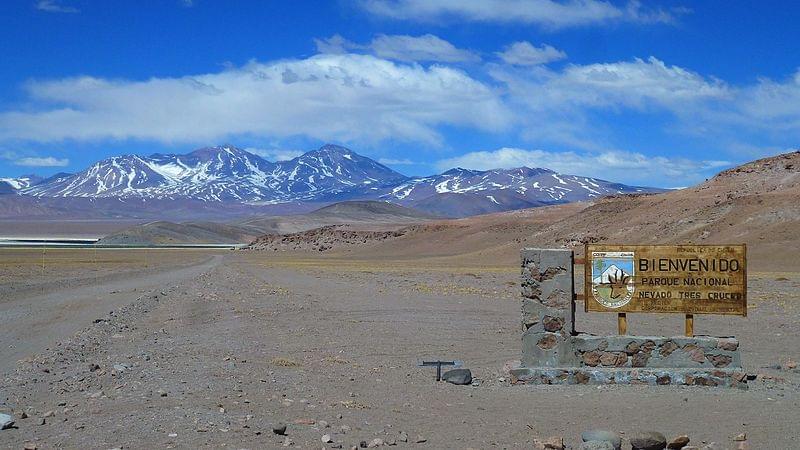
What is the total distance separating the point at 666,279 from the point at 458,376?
3.61 m

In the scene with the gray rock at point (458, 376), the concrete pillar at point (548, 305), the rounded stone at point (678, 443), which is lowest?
the rounded stone at point (678, 443)

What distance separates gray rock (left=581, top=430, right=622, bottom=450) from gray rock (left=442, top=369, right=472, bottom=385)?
146 inches

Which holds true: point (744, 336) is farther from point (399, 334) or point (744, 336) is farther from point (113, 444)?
point (113, 444)

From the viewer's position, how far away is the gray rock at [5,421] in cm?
971

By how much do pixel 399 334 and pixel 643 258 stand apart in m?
7.37

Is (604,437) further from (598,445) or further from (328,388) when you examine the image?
(328,388)

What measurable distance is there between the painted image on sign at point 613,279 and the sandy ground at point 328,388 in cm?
148

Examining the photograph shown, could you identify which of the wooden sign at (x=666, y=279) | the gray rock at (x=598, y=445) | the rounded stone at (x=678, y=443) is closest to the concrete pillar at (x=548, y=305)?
the wooden sign at (x=666, y=279)

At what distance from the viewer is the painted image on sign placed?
46.4 ft

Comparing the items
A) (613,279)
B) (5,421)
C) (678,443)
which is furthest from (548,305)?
(5,421)

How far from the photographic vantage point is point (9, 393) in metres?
12.0

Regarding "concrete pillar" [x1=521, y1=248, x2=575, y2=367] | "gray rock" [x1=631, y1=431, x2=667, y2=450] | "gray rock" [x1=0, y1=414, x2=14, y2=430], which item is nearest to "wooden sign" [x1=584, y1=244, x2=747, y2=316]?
"concrete pillar" [x1=521, y1=248, x2=575, y2=367]

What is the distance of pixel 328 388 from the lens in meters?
12.8

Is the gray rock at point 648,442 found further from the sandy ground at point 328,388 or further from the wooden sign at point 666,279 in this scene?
A: the wooden sign at point 666,279
